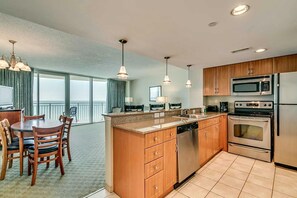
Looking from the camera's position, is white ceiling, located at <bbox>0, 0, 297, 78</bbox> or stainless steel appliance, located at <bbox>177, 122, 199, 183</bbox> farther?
stainless steel appliance, located at <bbox>177, 122, 199, 183</bbox>

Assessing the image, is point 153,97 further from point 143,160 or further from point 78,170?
point 143,160

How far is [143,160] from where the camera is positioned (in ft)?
5.30

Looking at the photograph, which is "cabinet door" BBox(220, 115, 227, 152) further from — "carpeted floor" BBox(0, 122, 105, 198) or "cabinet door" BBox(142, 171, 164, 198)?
"carpeted floor" BBox(0, 122, 105, 198)

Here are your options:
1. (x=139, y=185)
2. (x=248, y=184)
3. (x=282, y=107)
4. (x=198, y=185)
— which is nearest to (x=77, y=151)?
(x=139, y=185)

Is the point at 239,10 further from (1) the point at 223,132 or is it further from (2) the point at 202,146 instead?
(1) the point at 223,132

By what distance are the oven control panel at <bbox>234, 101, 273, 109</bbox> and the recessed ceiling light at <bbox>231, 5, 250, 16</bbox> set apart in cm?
278

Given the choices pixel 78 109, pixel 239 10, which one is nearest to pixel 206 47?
pixel 239 10

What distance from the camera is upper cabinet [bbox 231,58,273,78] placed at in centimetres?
320

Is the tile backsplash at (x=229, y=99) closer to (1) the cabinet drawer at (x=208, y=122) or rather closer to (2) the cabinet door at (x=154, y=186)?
(1) the cabinet drawer at (x=208, y=122)

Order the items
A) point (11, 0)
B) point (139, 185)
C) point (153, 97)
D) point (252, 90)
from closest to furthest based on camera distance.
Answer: point (11, 0) → point (139, 185) → point (252, 90) → point (153, 97)

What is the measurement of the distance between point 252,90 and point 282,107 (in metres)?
0.83

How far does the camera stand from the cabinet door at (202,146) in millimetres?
2629

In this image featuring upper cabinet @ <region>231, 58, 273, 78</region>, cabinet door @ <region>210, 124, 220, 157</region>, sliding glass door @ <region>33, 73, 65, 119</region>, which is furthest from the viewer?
sliding glass door @ <region>33, 73, 65, 119</region>

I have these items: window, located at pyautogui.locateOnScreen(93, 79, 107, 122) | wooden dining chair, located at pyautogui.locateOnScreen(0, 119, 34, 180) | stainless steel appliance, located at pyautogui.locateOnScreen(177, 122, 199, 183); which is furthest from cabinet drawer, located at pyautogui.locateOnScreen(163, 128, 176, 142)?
window, located at pyautogui.locateOnScreen(93, 79, 107, 122)
